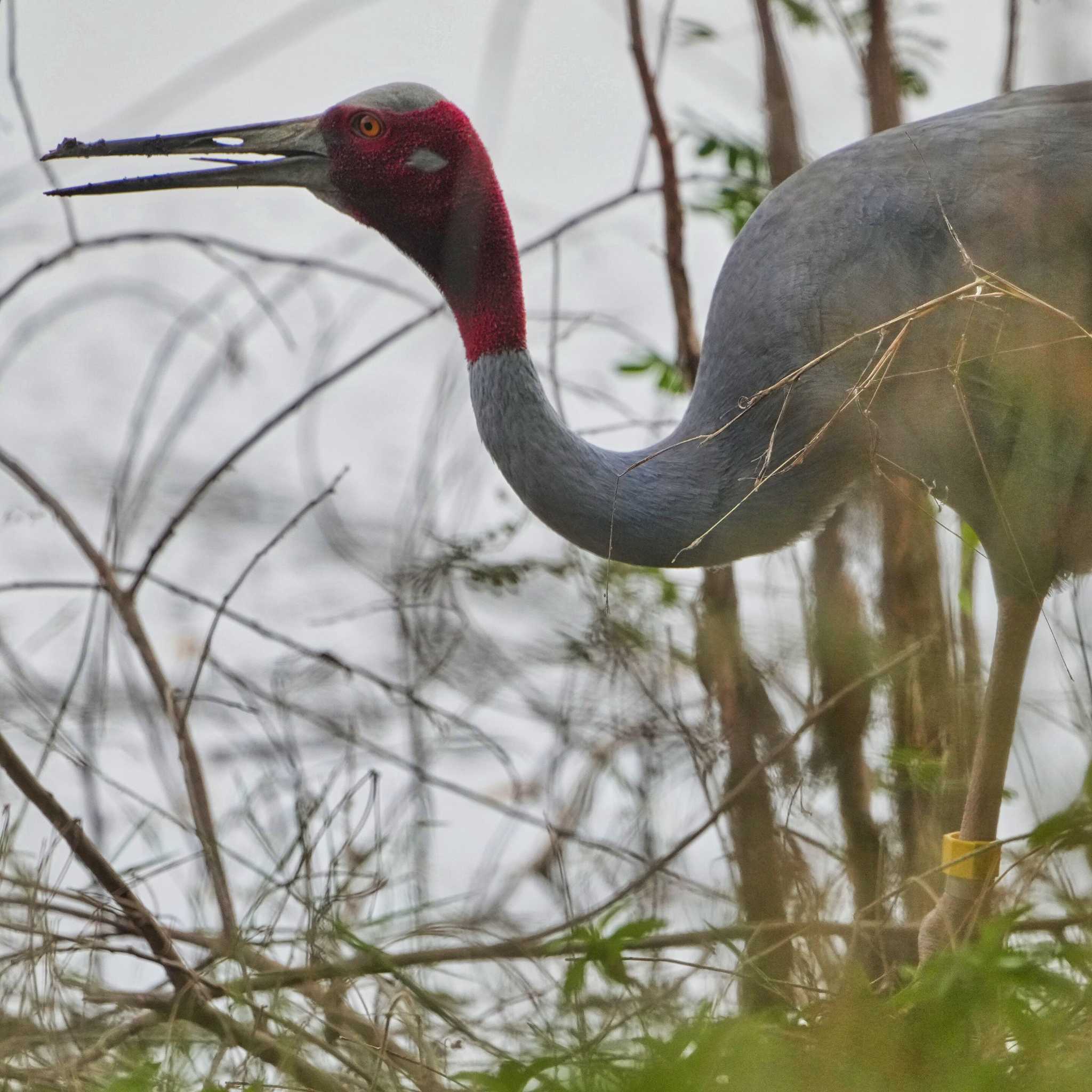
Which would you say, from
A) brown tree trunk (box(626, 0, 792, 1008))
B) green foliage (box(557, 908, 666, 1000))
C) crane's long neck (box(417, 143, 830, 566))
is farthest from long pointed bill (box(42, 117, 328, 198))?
green foliage (box(557, 908, 666, 1000))

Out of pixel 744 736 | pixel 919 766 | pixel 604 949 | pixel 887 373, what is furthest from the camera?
pixel 744 736

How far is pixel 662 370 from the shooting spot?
2916 millimetres

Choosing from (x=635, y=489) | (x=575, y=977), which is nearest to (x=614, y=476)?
(x=635, y=489)

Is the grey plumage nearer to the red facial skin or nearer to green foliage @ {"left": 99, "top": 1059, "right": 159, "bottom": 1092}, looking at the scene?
the red facial skin

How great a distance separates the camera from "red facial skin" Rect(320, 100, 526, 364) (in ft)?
7.12

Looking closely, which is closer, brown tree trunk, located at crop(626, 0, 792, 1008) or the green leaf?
the green leaf

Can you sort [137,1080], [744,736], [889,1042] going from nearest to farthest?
[889,1042] → [137,1080] → [744,736]

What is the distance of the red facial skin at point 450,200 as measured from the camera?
217 centimetres

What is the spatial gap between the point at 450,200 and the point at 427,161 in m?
0.06

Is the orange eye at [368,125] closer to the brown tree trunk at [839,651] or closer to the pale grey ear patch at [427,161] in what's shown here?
the pale grey ear patch at [427,161]

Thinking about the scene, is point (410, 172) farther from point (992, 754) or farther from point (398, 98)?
point (992, 754)

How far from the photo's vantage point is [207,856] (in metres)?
2.02

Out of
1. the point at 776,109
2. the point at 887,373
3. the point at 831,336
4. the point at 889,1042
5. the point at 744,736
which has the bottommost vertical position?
the point at 889,1042

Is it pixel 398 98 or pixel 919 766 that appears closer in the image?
pixel 398 98
